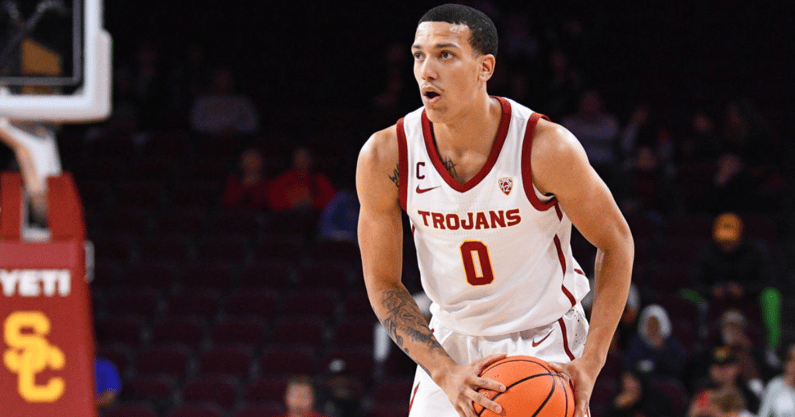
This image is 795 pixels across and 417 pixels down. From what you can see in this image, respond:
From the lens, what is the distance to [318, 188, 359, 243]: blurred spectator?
8.95 m

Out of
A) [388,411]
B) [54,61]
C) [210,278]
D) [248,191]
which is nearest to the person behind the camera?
[54,61]

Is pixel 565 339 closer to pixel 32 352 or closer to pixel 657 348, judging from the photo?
pixel 32 352

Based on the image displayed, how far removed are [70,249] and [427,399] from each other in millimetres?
1184

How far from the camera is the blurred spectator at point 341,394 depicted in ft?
22.9

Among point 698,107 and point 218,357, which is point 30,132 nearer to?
point 218,357

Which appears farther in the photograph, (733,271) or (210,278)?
(210,278)

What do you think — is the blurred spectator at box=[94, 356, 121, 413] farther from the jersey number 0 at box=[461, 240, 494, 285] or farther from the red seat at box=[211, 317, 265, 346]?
the jersey number 0 at box=[461, 240, 494, 285]

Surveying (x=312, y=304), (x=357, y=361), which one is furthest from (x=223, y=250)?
(x=357, y=361)

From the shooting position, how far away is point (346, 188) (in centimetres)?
991

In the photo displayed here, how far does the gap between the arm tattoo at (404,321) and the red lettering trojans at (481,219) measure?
303 mm

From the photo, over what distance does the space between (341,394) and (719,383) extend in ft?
8.67

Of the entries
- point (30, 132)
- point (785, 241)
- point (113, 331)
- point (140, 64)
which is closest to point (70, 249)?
point (30, 132)

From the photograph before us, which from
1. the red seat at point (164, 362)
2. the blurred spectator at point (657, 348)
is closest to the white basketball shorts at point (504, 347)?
the blurred spectator at point (657, 348)

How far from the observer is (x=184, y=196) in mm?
9781
